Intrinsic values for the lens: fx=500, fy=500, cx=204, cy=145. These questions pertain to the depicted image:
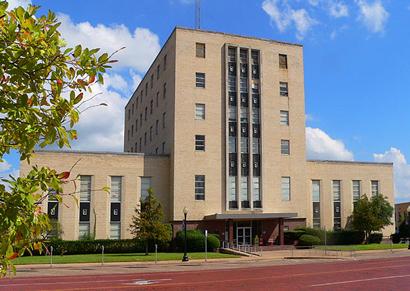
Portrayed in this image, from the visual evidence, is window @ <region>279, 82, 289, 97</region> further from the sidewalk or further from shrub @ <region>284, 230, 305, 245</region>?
the sidewalk

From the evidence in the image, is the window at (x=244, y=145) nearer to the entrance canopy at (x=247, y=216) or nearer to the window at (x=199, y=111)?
the window at (x=199, y=111)

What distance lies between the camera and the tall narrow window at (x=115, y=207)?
Answer: 49.3m

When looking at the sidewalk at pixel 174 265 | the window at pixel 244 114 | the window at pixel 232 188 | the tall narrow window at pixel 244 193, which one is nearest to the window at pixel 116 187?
the window at pixel 232 188

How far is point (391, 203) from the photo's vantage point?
61438 millimetres

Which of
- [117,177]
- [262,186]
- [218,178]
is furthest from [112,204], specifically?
[262,186]

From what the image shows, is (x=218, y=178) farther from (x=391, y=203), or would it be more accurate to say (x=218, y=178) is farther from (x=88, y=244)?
(x=391, y=203)

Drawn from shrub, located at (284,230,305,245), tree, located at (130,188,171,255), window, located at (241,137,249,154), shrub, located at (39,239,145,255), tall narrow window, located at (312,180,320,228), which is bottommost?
shrub, located at (39,239,145,255)

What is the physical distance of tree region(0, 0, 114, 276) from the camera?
343 centimetres

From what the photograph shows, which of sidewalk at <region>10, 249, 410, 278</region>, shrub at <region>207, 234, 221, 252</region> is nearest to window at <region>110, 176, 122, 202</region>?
shrub at <region>207, 234, 221, 252</region>

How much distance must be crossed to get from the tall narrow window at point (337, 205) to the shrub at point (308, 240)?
29.4 ft

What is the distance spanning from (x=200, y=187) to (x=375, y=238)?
21917mm

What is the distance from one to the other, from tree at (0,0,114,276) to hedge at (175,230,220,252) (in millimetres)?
43021

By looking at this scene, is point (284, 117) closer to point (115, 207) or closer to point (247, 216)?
point (247, 216)

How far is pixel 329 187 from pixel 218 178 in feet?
50.8
